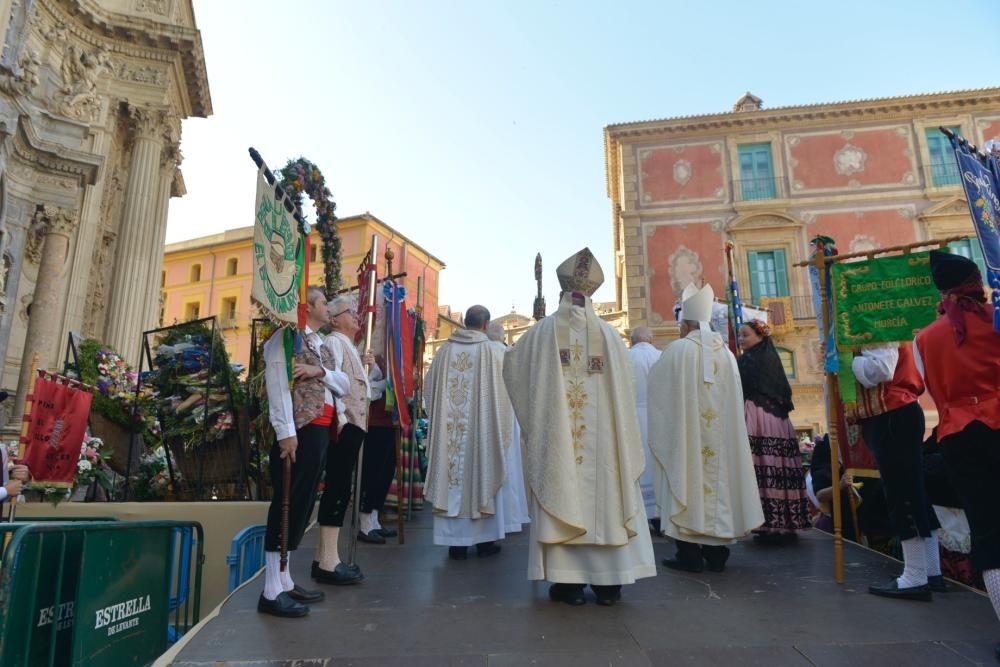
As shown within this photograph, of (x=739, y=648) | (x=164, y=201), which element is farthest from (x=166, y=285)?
(x=739, y=648)

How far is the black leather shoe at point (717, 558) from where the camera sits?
4.17 metres

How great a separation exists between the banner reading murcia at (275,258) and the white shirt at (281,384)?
16cm

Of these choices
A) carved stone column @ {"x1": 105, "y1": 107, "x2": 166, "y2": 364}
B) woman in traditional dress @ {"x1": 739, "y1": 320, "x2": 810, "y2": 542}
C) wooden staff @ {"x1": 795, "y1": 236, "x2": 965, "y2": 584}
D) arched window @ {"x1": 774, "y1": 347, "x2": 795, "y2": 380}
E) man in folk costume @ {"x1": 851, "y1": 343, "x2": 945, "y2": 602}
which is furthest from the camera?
arched window @ {"x1": 774, "y1": 347, "x2": 795, "y2": 380}

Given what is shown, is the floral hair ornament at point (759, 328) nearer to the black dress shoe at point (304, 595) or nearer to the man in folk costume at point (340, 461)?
the man in folk costume at point (340, 461)

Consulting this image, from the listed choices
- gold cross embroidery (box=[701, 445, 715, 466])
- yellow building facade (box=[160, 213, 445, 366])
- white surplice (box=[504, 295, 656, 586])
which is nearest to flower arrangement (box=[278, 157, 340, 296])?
white surplice (box=[504, 295, 656, 586])

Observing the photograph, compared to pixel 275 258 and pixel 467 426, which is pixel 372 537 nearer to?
pixel 467 426

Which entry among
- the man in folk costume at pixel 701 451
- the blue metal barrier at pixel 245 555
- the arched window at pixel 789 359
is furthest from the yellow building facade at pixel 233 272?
the man in folk costume at pixel 701 451

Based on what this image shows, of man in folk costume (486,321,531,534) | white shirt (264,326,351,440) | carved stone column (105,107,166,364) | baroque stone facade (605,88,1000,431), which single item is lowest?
man in folk costume (486,321,531,534)

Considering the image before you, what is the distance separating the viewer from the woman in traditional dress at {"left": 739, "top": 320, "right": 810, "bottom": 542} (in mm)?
5105

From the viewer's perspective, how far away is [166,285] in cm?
4056

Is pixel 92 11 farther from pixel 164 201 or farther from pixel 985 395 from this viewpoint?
pixel 985 395

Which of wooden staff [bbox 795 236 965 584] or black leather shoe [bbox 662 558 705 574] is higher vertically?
wooden staff [bbox 795 236 965 584]

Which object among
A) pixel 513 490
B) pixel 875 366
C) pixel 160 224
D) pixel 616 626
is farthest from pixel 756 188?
pixel 616 626

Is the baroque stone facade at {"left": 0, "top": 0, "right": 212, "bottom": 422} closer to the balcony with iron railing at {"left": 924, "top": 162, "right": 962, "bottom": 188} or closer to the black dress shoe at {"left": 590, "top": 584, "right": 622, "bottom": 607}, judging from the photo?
the black dress shoe at {"left": 590, "top": 584, "right": 622, "bottom": 607}
